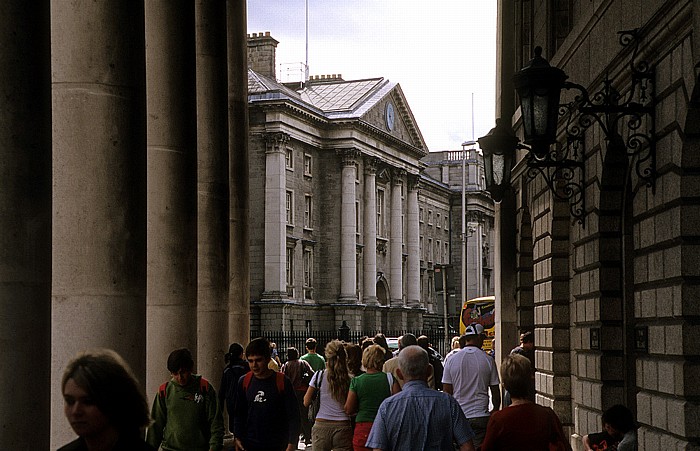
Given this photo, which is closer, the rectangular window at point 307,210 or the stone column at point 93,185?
the stone column at point 93,185

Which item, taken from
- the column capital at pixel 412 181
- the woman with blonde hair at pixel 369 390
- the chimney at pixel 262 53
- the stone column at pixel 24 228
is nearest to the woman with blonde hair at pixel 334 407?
the woman with blonde hair at pixel 369 390

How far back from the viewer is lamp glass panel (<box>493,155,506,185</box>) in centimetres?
1387

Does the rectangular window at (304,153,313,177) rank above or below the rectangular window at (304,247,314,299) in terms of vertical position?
above

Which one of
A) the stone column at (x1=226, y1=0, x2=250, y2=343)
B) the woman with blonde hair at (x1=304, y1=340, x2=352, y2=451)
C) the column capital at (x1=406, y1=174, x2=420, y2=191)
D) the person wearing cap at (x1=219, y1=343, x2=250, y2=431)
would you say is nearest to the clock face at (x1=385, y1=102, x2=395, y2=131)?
the column capital at (x1=406, y1=174, x2=420, y2=191)

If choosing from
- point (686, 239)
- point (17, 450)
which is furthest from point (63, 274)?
point (686, 239)

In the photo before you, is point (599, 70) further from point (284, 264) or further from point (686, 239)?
point (284, 264)

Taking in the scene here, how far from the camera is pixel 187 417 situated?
9203 millimetres

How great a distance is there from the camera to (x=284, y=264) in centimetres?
7081

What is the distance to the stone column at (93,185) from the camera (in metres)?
8.62

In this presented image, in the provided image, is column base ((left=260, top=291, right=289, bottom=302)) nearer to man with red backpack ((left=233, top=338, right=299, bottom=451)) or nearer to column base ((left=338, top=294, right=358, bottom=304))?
column base ((left=338, top=294, right=358, bottom=304))

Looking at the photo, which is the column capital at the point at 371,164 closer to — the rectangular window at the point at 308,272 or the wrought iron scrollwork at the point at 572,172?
the rectangular window at the point at 308,272

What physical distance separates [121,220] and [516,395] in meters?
3.27

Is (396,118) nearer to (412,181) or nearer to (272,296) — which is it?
(412,181)

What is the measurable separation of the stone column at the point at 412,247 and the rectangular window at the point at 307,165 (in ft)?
55.9
